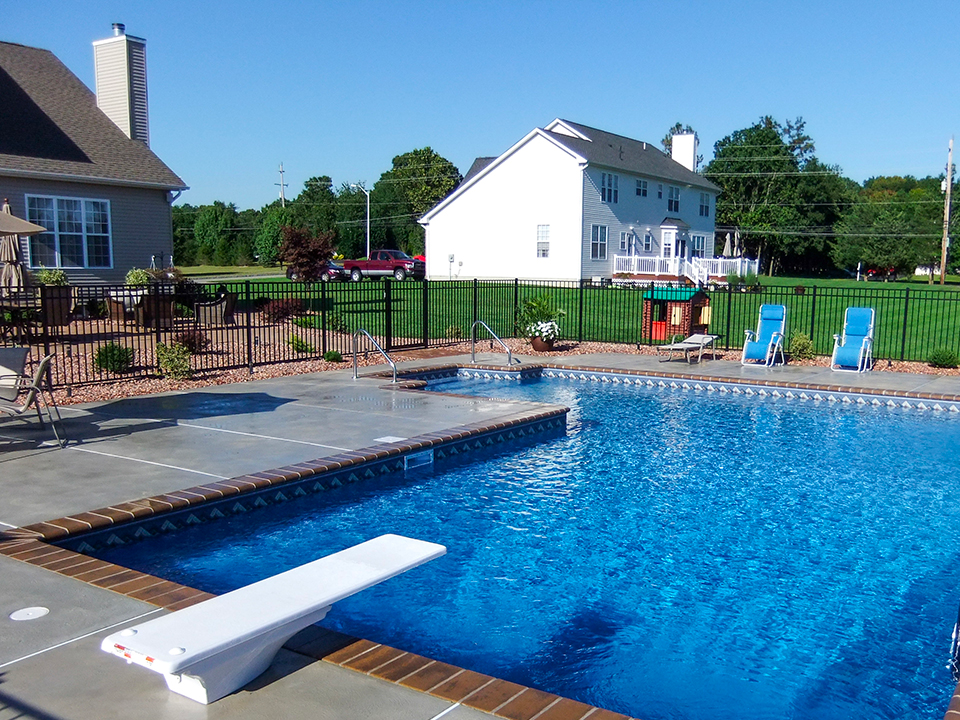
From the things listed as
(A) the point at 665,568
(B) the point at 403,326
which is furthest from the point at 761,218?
(A) the point at 665,568

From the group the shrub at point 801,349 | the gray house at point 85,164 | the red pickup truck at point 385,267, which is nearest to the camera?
the shrub at point 801,349

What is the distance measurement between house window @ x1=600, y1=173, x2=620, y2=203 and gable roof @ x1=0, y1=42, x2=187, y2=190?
20.5m

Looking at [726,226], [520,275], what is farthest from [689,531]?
[726,226]

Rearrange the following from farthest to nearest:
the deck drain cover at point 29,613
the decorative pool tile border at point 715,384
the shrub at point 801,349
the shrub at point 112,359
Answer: the shrub at point 801,349
the decorative pool tile border at point 715,384
the shrub at point 112,359
the deck drain cover at point 29,613

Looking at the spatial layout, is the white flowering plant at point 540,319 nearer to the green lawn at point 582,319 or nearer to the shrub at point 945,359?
the green lawn at point 582,319

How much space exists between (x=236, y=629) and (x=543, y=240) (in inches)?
1367

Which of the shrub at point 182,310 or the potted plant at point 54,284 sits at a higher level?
the potted plant at point 54,284

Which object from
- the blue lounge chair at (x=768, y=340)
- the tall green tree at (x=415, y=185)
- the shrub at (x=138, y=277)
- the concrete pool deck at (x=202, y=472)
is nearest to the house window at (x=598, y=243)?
the concrete pool deck at (x=202, y=472)

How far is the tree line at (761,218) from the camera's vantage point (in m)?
61.7

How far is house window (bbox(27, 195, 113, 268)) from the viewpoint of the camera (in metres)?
19.4

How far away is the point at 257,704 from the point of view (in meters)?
3.21

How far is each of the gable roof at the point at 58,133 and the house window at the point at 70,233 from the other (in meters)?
0.73

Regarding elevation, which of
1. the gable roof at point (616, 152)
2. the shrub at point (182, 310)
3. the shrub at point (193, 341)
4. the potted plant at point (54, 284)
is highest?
the gable roof at point (616, 152)

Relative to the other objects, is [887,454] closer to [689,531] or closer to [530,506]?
[689,531]
